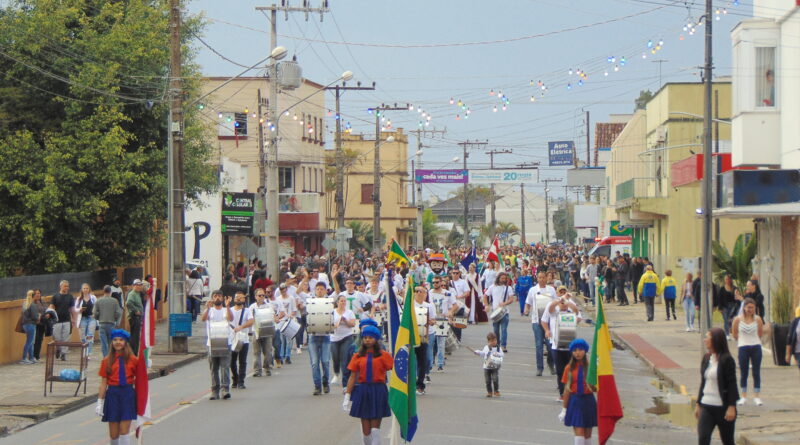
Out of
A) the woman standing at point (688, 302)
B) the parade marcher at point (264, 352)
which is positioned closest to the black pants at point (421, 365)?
the parade marcher at point (264, 352)

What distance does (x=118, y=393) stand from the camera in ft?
41.7

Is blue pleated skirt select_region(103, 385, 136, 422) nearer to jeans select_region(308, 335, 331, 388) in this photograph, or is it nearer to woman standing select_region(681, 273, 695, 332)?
jeans select_region(308, 335, 331, 388)

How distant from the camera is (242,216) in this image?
140 ft

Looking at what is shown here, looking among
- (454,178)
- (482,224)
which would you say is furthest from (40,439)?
(482,224)

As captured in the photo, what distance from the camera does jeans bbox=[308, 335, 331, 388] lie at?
1845 cm

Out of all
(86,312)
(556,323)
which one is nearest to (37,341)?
(86,312)

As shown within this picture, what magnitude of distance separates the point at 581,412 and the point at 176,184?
16.2 metres

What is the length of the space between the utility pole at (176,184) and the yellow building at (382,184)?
6422 cm

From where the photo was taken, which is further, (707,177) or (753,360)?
(707,177)

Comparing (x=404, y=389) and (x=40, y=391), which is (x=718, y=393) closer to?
Result: (x=404, y=389)

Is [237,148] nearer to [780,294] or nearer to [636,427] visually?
[780,294]

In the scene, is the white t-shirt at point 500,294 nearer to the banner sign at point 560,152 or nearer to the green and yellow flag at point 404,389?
the green and yellow flag at point 404,389

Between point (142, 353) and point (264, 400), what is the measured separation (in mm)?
4195

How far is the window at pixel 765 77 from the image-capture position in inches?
1161
